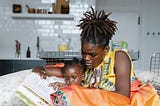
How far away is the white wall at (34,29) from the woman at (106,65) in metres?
3.36

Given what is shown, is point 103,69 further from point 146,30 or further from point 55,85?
point 146,30

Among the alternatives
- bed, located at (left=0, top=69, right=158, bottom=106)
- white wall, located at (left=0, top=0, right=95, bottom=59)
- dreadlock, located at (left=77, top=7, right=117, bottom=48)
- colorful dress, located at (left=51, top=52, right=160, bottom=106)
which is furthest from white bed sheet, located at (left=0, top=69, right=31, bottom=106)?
white wall, located at (left=0, top=0, right=95, bottom=59)

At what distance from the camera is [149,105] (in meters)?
1.27

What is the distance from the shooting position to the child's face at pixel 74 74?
1525 millimetres

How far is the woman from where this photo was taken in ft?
4.24

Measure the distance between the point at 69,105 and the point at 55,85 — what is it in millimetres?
285

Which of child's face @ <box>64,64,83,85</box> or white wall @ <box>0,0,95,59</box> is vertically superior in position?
white wall @ <box>0,0,95,59</box>

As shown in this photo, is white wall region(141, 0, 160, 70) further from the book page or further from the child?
the book page

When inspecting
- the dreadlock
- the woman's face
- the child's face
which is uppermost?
the dreadlock

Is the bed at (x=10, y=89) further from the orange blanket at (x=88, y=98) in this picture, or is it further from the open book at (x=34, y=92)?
the orange blanket at (x=88, y=98)

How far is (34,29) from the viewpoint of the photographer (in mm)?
4840

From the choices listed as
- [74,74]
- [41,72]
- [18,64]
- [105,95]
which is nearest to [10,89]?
[41,72]

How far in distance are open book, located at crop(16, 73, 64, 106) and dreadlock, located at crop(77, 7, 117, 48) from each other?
0.29 metres

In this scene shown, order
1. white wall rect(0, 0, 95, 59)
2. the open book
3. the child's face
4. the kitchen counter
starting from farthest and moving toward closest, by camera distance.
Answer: white wall rect(0, 0, 95, 59) < the kitchen counter < the child's face < the open book
